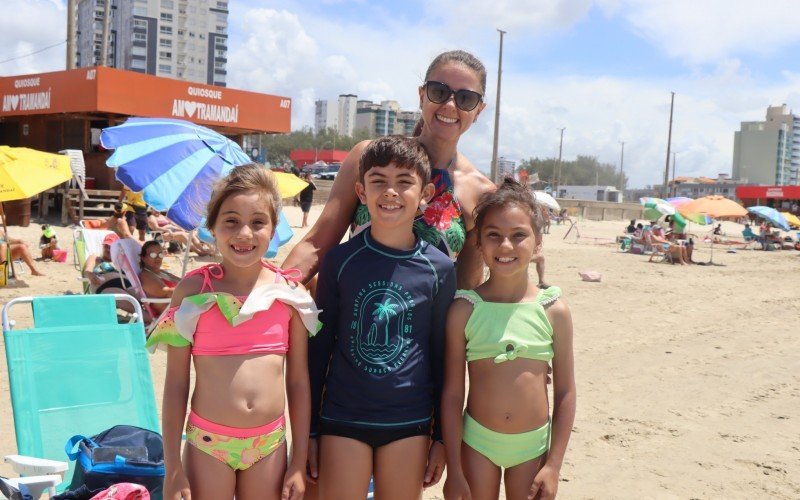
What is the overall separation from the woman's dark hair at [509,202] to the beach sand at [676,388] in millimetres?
2002

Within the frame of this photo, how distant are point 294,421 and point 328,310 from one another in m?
0.36

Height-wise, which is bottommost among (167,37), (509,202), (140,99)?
(509,202)

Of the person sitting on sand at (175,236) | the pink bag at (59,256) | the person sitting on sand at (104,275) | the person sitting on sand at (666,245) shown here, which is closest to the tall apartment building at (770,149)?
the person sitting on sand at (666,245)

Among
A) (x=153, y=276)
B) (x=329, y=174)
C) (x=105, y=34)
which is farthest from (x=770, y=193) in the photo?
(x=153, y=276)

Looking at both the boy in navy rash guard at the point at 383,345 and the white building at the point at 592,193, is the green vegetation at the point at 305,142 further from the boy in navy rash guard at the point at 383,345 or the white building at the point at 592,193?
the boy in navy rash guard at the point at 383,345

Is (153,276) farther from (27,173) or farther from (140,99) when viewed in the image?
(140,99)

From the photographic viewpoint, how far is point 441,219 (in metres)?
2.55

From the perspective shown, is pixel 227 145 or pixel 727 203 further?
pixel 727 203

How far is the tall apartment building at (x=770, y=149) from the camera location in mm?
117938

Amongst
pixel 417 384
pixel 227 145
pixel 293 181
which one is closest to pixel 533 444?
pixel 417 384

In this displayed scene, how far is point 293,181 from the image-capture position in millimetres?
12055

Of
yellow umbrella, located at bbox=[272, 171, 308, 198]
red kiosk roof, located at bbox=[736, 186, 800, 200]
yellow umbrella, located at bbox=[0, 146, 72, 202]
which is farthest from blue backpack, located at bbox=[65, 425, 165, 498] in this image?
red kiosk roof, located at bbox=[736, 186, 800, 200]

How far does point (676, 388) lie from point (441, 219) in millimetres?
4631

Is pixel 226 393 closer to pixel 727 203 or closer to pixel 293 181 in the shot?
pixel 293 181
